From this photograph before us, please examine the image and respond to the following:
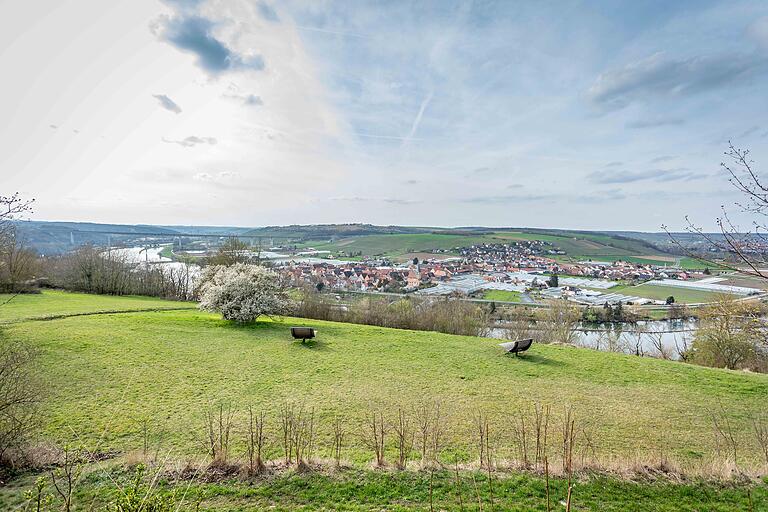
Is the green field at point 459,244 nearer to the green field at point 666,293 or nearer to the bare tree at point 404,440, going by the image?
the green field at point 666,293

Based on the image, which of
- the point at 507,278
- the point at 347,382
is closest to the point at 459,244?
the point at 507,278

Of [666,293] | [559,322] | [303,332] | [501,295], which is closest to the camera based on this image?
[303,332]

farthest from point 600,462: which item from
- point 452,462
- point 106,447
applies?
point 106,447

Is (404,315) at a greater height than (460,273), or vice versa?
(460,273)

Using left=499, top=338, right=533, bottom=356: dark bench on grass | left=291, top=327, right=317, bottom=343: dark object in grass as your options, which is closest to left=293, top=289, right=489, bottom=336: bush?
left=291, top=327, right=317, bottom=343: dark object in grass

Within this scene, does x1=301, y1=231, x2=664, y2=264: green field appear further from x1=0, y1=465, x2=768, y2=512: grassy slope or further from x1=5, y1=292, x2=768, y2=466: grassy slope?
x1=0, y1=465, x2=768, y2=512: grassy slope

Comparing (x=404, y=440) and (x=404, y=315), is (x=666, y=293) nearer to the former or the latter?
(x=404, y=315)
